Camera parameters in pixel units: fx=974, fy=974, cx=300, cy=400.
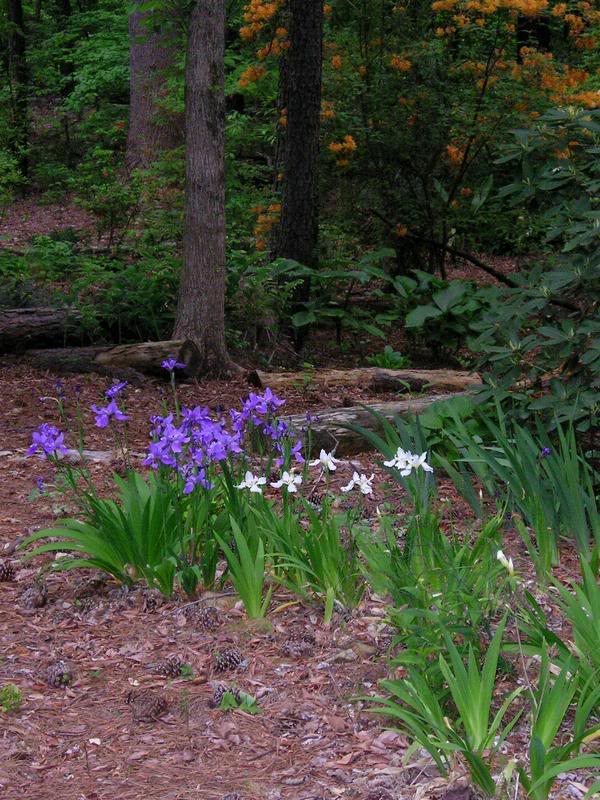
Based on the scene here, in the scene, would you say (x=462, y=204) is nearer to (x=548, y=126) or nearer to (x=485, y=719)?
(x=548, y=126)

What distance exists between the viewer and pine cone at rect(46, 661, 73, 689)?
Answer: 299 centimetres

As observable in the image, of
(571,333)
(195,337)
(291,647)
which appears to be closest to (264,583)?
(291,647)

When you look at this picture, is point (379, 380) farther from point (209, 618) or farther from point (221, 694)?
point (221, 694)

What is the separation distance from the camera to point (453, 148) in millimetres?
8977

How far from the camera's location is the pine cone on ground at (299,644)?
3096 mm

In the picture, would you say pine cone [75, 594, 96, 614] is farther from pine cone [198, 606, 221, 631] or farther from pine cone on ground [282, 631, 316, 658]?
pine cone on ground [282, 631, 316, 658]

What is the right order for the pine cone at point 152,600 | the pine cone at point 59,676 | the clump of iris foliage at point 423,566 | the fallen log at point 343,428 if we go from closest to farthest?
1. the clump of iris foliage at point 423,566
2. the pine cone at point 59,676
3. the pine cone at point 152,600
4. the fallen log at point 343,428

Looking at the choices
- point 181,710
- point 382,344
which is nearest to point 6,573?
point 181,710

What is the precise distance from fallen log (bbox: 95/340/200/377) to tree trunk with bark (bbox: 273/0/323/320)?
6.06ft

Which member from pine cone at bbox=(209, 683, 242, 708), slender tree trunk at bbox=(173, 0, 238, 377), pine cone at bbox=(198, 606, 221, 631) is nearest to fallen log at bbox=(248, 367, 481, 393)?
slender tree trunk at bbox=(173, 0, 238, 377)

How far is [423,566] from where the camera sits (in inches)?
123

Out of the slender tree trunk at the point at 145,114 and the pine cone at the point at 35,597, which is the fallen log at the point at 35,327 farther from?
the slender tree trunk at the point at 145,114

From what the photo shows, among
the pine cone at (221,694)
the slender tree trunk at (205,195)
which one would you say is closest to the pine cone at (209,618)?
the pine cone at (221,694)

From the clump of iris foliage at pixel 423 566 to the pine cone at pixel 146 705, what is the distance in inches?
20.3
